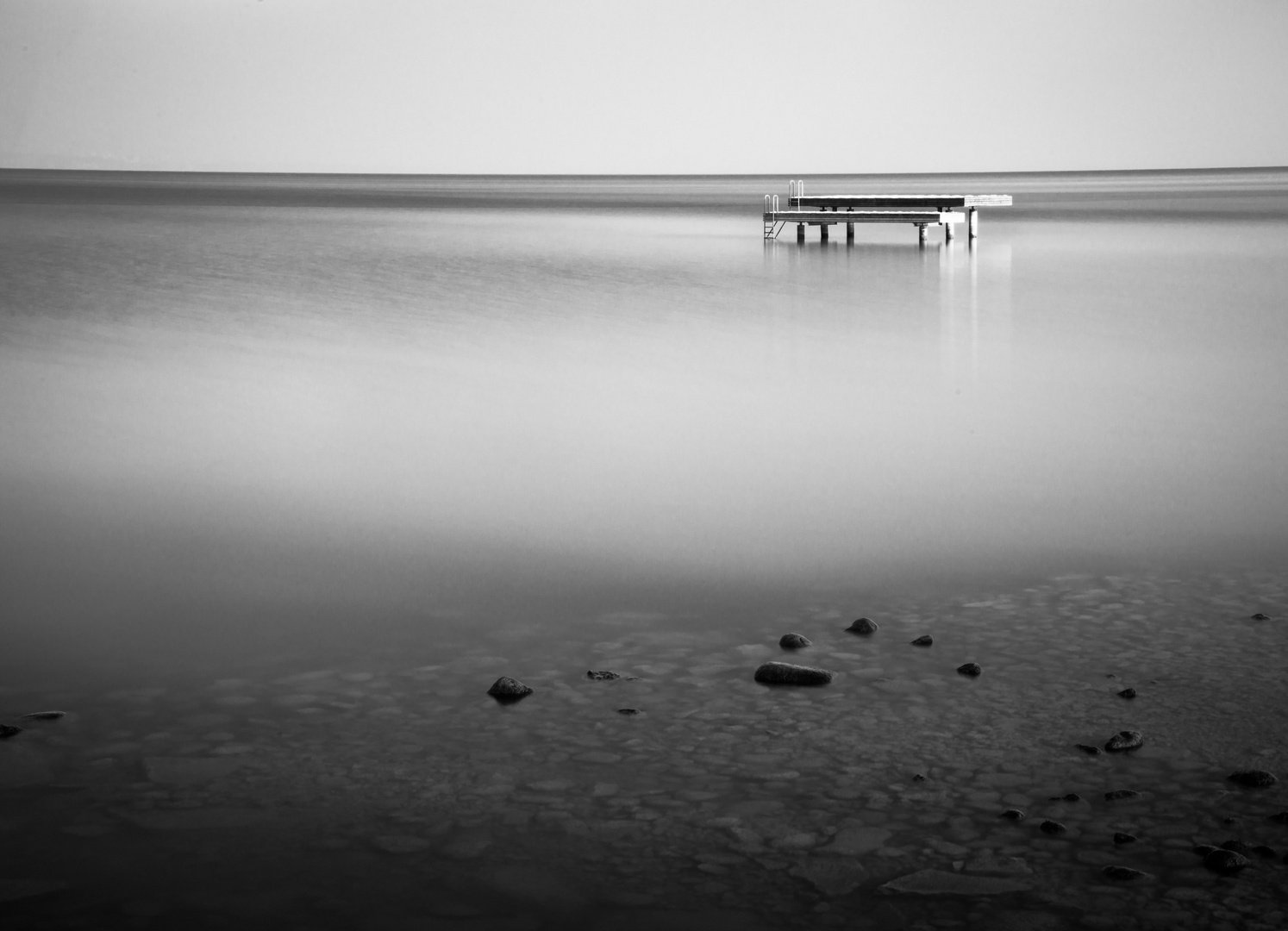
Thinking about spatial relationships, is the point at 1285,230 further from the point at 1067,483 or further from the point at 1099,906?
the point at 1099,906

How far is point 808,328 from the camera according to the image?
2658cm

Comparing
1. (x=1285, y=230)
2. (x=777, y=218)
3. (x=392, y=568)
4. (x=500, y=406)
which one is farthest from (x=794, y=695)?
(x=1285, y=230)

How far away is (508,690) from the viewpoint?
24.8ft

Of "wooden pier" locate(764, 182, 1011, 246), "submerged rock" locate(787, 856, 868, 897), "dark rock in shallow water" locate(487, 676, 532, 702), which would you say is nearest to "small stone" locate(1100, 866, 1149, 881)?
"submerged rock" locate(787, 856, 868, 897)

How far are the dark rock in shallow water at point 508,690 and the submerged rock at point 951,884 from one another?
2521 millimetres

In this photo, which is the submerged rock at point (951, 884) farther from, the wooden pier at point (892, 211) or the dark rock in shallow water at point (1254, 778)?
the wooden pier at point (892, 211)

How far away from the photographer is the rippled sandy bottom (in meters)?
5.52

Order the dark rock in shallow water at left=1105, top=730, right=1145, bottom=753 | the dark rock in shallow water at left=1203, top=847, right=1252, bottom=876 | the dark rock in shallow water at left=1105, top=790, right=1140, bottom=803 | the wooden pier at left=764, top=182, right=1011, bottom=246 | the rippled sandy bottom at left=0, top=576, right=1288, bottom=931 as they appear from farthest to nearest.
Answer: the wooden pier at left=764, top=182, right=1011, bottom=246 < the dark rock in shallow water at left=1105, top=730, right=1145, bottom=753 < the dark rock in shallow water at left=1105, top=790, right=1140, bottom=803 < the dark rock in shallow water at left=1203, top=847, right=1252, bottom=876 < the rippled sandy bottom at left=0, top=576, right=1288, bottom=931

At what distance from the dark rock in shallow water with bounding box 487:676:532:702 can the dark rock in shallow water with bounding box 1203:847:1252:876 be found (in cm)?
337

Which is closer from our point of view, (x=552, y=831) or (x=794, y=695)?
(x=552, y=831)

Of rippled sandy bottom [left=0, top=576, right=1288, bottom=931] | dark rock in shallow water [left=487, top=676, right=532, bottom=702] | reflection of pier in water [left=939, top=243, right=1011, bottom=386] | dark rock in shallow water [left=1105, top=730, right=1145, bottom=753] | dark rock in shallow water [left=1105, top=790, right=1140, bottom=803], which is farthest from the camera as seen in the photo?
reflection of pier in water [left=939, top=243, right=1011, bottom=386]

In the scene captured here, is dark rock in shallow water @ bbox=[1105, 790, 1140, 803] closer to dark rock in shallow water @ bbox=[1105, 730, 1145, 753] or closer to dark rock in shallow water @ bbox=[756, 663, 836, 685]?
dark rock in shallow water @ bbox=[1105, 730, 1145, 753]

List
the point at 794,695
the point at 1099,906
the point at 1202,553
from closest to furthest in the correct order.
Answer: the point at 1099,906, the point at 794,695, the point at 1202,553

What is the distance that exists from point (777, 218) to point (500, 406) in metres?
41.5
